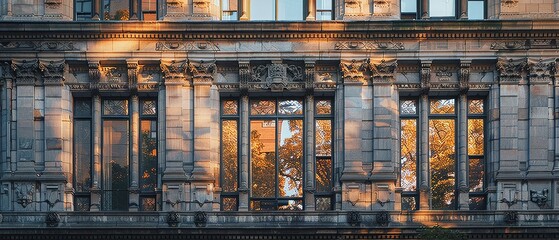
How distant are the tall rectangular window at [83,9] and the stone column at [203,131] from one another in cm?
408

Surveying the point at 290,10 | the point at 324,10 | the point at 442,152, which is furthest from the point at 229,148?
the point at 442,152

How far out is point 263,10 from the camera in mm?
53906

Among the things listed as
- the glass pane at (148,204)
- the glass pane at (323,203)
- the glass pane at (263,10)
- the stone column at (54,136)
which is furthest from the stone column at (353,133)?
the stone column at (54,136)

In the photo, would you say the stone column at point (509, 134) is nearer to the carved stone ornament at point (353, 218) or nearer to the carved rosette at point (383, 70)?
the carved rosette at point (383, 70)

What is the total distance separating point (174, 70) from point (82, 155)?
14.1 ft

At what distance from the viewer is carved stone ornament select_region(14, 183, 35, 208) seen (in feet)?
170

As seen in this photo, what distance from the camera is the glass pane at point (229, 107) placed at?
5347cm

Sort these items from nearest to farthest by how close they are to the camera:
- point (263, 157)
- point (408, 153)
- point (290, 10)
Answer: point (408, 153)
point (263, 157)
point (290, 10)

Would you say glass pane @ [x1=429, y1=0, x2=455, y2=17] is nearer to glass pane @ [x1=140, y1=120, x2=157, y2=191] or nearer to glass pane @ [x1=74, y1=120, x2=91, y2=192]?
glass pane @ [x1=140, y1=120, x2=157, y2=191]

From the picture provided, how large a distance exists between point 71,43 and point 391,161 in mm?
11370

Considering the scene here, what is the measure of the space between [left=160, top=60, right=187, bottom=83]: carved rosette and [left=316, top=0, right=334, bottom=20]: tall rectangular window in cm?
489

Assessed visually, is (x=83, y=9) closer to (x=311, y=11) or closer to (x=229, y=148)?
(x=229, y=148)

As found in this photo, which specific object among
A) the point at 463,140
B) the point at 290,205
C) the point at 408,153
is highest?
the point at 463,140

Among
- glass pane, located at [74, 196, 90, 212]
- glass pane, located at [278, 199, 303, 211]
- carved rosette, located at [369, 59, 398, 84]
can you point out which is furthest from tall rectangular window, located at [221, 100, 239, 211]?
carved rosette, located at [369, 59, 398, 84]
